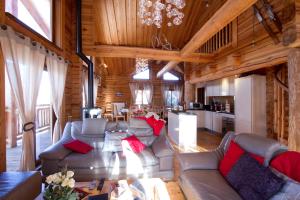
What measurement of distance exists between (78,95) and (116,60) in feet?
14.6

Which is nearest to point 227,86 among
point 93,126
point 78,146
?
point 93,126

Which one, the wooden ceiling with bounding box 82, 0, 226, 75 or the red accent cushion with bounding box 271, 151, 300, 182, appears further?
the wooden ceiling with bounding box 82, 0, 226, 75

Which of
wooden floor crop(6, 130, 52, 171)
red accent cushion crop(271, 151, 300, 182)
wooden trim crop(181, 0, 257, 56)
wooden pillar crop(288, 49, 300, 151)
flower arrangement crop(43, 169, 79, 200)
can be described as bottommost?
wooden floor crop(6, 130, 52, 171)

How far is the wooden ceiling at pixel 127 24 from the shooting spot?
4805 mm

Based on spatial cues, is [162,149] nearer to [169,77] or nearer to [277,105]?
[277,105]

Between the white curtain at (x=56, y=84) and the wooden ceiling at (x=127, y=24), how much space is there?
46.8 inches

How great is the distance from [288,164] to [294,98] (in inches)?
65.0

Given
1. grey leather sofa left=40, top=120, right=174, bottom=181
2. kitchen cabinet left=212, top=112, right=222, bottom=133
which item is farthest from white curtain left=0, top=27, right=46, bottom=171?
kitchen cabinet left=212, top=112, right=222, bottom=133

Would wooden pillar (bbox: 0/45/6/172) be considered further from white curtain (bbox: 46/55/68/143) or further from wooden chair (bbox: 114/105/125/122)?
wooden chair (bbox: 114/105/125/122)

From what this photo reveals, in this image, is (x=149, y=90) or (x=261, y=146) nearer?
(x=261, y=146)

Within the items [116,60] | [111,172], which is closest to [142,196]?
[111,172]

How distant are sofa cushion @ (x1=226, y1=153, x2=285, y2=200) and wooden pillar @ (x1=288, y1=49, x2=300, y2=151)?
1.34m

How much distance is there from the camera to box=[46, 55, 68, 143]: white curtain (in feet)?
11.2

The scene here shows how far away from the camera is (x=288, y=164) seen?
1.45 m
